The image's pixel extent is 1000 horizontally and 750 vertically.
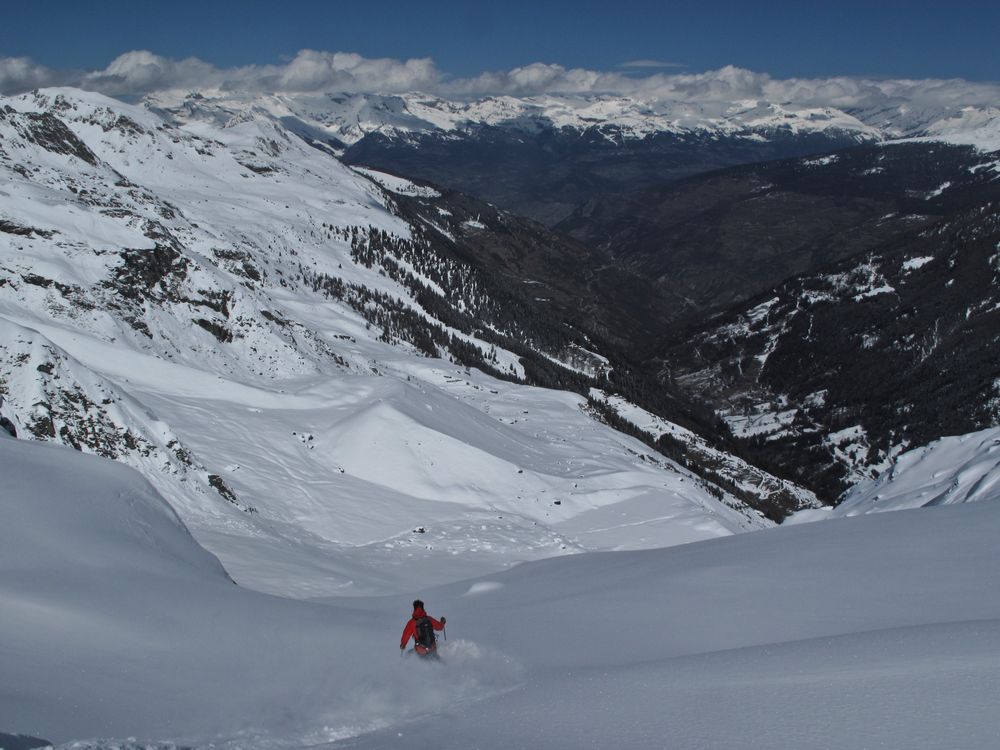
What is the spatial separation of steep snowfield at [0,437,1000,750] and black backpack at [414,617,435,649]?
1.24 ft

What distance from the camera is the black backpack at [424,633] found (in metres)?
13.3

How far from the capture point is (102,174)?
277 feet

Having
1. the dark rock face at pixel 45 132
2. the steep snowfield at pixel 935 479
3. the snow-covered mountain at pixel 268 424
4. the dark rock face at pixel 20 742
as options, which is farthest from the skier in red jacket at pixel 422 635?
the dark rock face at pixel 45 132

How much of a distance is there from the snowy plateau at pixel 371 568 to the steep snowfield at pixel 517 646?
0.18 ft

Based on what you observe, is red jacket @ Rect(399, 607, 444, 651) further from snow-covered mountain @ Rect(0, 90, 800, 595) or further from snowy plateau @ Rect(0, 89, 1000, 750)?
snow-covered mountain @ Rect(0, 90, 800, 595)

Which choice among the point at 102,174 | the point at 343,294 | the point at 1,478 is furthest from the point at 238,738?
the point at 343,294

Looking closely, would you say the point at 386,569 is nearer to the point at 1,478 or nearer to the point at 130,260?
the point at 1,478

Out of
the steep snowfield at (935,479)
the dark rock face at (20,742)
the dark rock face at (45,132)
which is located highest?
the dark rock face at (45,132)

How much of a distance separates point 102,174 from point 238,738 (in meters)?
90.5

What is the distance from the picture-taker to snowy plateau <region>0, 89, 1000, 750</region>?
863cm

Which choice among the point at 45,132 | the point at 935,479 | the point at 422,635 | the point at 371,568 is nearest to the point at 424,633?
the point at 422,635

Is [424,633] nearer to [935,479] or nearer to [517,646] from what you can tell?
[517,646]

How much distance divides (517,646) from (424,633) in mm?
1718

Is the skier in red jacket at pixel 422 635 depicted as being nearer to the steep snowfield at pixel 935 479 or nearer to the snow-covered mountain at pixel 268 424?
the snow-covered mountain at pixel 268 424
